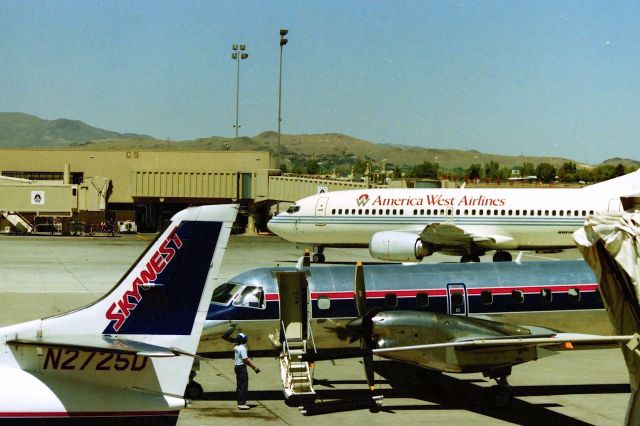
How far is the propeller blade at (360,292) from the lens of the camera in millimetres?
20234

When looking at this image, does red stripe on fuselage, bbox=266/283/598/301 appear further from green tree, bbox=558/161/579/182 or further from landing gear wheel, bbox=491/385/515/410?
green tree, bbox=558/161/579/182

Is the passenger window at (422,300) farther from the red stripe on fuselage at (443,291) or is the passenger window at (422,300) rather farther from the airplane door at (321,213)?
the airplane door at (321,213)

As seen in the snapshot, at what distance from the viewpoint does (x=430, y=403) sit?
21094mm

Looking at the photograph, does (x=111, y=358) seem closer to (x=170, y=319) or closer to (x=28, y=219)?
(x=170, y=319)

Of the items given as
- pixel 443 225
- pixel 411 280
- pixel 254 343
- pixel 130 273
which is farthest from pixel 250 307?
pixel 443 225

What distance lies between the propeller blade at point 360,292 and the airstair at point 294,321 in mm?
1338

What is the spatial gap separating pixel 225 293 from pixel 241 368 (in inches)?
103

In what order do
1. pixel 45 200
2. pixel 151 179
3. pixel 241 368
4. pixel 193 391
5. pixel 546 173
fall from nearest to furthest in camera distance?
pixel 241 368
pixel 193 391
pixel 45 200
pixel 151 179
pixel 546 173

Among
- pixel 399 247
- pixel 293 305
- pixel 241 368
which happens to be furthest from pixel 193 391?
pixel 399 247

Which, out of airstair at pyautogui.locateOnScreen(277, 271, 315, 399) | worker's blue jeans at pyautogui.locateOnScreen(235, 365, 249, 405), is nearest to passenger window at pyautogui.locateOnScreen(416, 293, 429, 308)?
airstair at pyautogui.locateOnScreen(277, 271, 315, 399)

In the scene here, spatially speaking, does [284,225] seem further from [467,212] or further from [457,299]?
[457,299]

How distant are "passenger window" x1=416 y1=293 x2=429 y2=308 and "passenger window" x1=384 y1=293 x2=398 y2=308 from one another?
0.56 metres

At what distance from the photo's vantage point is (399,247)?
44.6m

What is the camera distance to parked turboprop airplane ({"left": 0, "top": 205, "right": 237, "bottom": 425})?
448 inches
